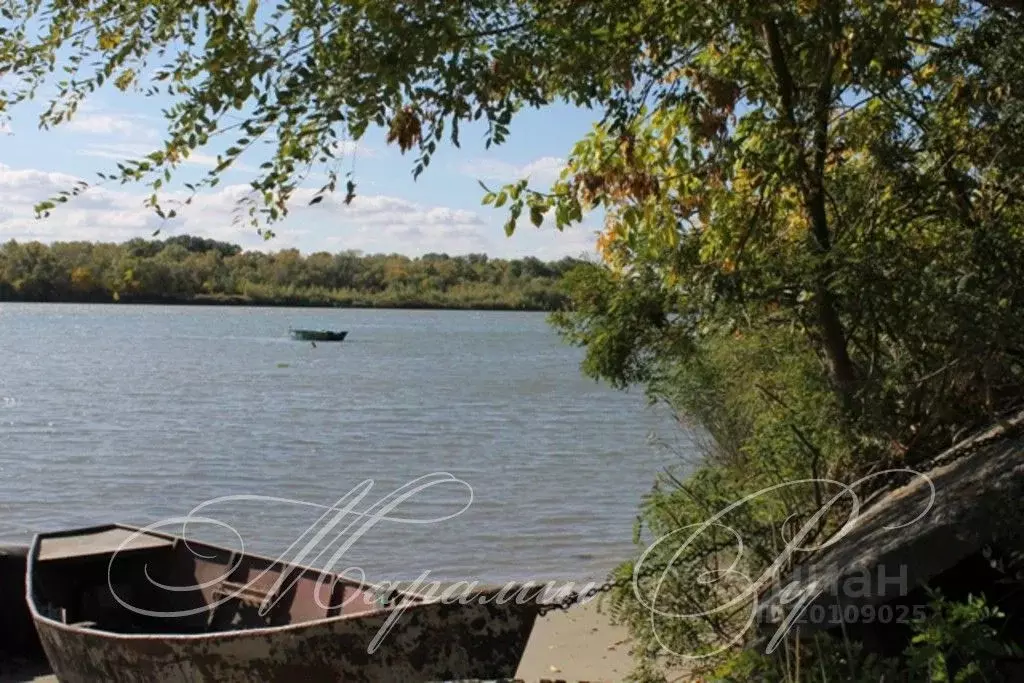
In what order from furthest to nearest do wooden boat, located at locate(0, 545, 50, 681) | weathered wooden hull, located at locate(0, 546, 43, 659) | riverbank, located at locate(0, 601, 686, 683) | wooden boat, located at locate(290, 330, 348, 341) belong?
wooden boat, located at locate(290, 330, 348, 341), weathered wooden hull, located at locate(0, 546, 43, 659), wooden boat, located at locate(0, 545, 50, 681), riverbank, located at locate(0, 601, 686, 683)

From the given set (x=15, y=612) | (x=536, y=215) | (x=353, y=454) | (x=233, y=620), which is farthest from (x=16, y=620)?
(x=353, y=454)

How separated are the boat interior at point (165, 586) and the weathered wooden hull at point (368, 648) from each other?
155 cm

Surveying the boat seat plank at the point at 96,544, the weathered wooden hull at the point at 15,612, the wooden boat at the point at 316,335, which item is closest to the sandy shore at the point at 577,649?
the boat seat plank at the point at 96,544

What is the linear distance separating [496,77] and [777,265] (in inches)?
74.4

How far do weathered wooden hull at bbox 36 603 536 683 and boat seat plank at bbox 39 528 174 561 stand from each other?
9.71 feet

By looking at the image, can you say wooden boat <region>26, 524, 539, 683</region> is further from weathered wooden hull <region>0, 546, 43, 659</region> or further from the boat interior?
weathered wooden hull <region>0, 546, 43, 659</region>

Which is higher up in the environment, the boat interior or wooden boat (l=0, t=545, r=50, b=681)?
the boat interior

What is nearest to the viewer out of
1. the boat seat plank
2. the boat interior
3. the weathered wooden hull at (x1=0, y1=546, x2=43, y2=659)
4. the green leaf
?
the green leaf

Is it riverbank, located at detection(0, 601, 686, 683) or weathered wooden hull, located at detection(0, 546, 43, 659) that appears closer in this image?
riverbank, located at detection(0, 601, 686, 683)

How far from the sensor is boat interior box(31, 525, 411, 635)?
9.46m

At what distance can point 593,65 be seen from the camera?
660 cm

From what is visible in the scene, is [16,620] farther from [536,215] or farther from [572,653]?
[536,215]

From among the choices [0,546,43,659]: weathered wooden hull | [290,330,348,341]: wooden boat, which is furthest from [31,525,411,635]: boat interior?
[290,330,348,341]: wooden boat

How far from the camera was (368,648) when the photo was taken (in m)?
7.19
